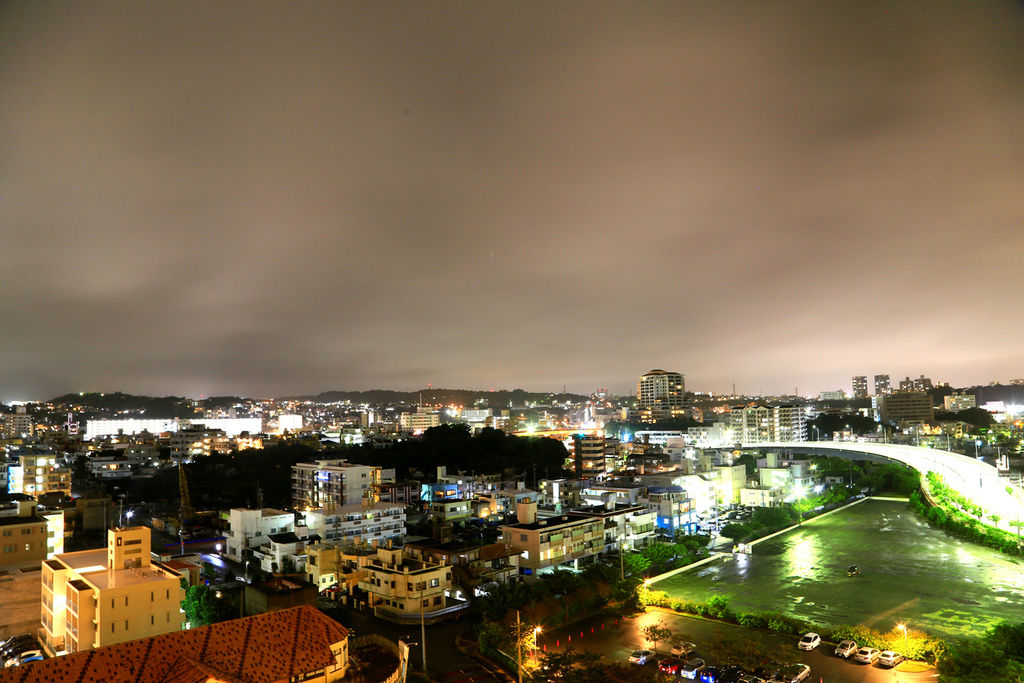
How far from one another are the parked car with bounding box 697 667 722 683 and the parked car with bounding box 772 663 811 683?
59 cm

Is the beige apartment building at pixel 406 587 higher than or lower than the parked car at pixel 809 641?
higher

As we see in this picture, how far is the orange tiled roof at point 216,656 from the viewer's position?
209 inches

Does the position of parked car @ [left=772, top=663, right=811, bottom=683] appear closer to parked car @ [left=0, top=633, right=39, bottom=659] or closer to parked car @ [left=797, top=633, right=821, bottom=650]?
parked car @ [left=797, top=633, right=821, bottom=650]

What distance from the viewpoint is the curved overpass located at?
637 inches

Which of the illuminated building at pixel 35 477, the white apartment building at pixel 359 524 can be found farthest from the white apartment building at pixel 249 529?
the illuminated building at pixel 35 477

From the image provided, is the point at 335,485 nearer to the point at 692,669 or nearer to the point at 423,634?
the point at 423,634

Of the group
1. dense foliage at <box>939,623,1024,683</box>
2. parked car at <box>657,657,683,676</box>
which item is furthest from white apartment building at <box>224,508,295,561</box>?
dense foliage at <box>939,623,1024,683</box>

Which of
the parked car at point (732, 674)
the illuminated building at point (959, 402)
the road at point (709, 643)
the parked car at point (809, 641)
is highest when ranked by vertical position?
the illuminated building at point (959, 402)

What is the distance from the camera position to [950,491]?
18000mm

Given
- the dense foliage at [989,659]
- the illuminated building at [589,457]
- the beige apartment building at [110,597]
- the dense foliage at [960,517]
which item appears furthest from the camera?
the illuminated building at [589,457]

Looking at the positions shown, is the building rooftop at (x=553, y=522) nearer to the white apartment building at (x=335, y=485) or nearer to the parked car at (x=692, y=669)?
the parked car at (x=692, y=669)

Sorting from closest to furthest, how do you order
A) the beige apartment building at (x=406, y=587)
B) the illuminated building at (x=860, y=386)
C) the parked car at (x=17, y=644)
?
the parked car at (x=17, y=644)
the beige apartment building at (x=406, y=587)
the illuminated building at (x=860, y=386)

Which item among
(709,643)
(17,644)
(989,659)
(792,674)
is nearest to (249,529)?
(17,644)

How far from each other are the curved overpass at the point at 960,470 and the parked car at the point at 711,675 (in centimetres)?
1144
